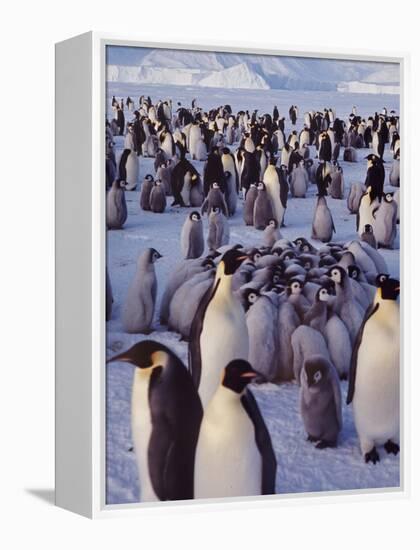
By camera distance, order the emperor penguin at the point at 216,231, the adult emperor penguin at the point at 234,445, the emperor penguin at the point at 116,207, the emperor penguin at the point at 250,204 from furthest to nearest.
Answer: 1. the emperor penguin at the point at 250,204
2. the emperor penguin at the point at 216,231
3. the adult emperor penguin at the point at 234,445
4. the emperor penguin at the point at 116,207

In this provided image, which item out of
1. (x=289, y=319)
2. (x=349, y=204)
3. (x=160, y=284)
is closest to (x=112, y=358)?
(x=160, y=284)

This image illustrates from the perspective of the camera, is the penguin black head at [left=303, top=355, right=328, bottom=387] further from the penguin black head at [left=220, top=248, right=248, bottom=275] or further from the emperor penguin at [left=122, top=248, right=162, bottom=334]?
the emperor penguin at [left=122, top=248, right=162, bottom=334]

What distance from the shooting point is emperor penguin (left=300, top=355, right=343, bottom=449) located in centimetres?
746

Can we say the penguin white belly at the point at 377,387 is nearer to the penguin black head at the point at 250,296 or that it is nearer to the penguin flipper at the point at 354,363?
the penguin flipper at the point at 354,363

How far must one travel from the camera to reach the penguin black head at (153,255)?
721 cm

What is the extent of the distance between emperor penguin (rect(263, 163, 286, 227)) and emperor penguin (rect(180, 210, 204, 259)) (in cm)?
40

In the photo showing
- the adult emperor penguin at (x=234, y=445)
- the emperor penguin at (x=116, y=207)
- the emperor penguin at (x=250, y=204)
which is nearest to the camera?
the emperor penguin at (x=116, y=207)

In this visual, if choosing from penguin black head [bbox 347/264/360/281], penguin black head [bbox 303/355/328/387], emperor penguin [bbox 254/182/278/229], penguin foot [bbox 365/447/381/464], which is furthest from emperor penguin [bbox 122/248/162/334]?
penguin foot [bbox 365/447/381/464]

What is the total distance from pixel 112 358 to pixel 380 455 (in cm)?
144

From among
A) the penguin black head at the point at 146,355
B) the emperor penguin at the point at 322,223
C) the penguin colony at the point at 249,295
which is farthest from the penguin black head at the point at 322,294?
the penguin black head at the point at 146,355

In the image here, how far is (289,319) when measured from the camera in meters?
7.45

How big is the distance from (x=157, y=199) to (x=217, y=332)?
65 centimetres

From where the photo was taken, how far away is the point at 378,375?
7.67 metres
